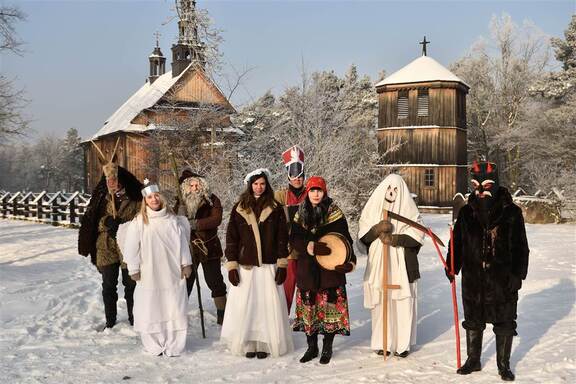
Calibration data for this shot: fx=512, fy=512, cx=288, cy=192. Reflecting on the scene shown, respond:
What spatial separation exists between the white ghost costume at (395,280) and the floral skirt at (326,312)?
43 centimetres

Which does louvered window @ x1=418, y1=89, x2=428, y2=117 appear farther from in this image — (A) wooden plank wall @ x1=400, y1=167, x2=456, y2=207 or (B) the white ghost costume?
(B) the white ghost costume

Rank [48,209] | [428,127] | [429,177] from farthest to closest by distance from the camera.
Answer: [429,177] → [428,127] → [48,209]

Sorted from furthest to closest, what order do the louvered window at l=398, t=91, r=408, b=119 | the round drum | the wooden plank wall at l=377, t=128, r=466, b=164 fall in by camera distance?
the louvered window at l=398, t=91, r=408, b=119
the wooden plank wall at l=377, t=128, r=466, b=164
the round drum

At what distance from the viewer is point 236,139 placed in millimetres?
18547

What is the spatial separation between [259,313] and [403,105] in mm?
27662

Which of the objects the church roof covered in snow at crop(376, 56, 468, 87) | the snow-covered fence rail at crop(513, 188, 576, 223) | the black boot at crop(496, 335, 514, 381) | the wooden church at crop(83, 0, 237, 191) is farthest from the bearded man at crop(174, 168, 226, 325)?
the church roof covered in snow at crop(376, 56, 468, 87)

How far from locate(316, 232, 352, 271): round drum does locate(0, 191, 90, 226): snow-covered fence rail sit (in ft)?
60.3

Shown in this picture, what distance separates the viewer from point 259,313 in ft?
17.7

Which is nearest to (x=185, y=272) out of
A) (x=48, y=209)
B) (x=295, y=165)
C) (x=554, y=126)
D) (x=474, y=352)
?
(x=295, y=165)

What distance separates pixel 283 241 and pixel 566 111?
30178mm

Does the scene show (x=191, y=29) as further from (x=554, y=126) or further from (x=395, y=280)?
(x=554, y=126)

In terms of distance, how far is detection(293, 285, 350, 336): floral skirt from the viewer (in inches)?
207

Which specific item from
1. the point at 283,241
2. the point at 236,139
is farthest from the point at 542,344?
the point at 236,139

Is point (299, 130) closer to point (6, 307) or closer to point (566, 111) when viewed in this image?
point (6, 307)
